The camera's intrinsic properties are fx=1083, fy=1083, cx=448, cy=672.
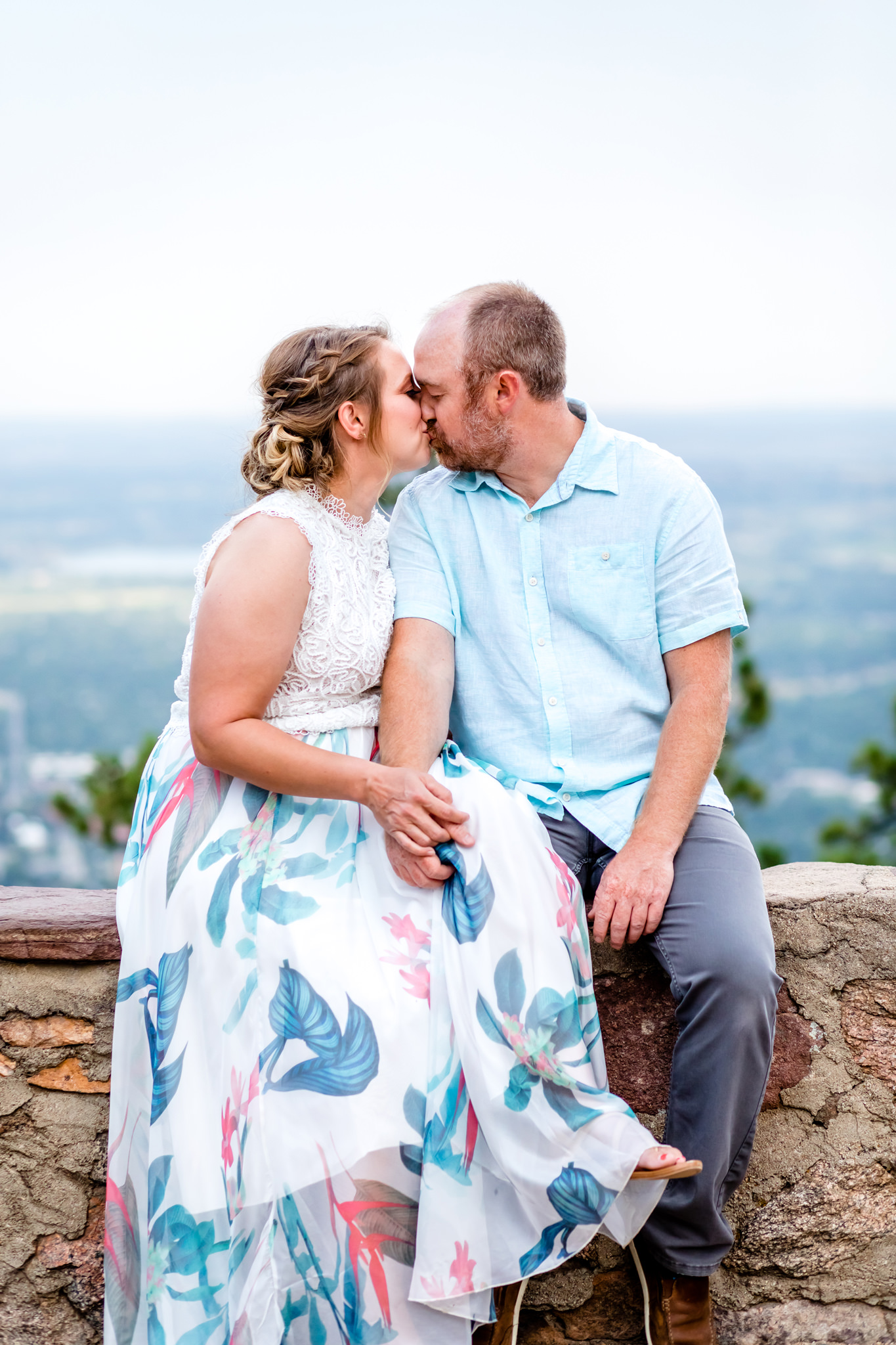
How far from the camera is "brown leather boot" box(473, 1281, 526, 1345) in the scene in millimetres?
1663

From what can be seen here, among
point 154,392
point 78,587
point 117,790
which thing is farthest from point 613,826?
point 154,392

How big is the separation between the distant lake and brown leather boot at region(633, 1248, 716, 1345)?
6464 mm

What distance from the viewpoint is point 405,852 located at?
5.50ft

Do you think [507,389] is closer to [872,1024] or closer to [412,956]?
[412,956]

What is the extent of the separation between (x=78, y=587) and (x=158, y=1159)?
11.5 metres

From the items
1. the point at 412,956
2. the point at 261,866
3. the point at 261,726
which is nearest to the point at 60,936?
the point at 261,866

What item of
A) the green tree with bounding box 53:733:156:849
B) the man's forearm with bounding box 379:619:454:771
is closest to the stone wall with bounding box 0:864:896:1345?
the man's forearm with bounding box 379:619:454:771

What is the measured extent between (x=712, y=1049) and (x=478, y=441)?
1.14 metres

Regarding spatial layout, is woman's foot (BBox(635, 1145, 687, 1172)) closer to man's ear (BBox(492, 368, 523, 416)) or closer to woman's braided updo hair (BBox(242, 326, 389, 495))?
woman's braided updo hair (BBox(242, 326, 389, 495))

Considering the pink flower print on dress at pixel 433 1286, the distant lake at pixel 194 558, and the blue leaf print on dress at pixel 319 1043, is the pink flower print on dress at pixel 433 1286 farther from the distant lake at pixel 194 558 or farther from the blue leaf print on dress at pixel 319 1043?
the distant lake at pixel 194 558

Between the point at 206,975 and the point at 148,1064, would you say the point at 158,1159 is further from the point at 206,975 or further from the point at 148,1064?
the point at 206,975

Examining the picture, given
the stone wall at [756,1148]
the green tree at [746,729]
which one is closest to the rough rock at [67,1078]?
the stone wall at [756,1148]

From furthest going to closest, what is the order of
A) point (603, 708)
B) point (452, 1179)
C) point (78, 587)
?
point (78, 587) < point (603, 708) < point (452, 1179)

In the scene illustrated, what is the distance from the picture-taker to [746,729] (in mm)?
5645
